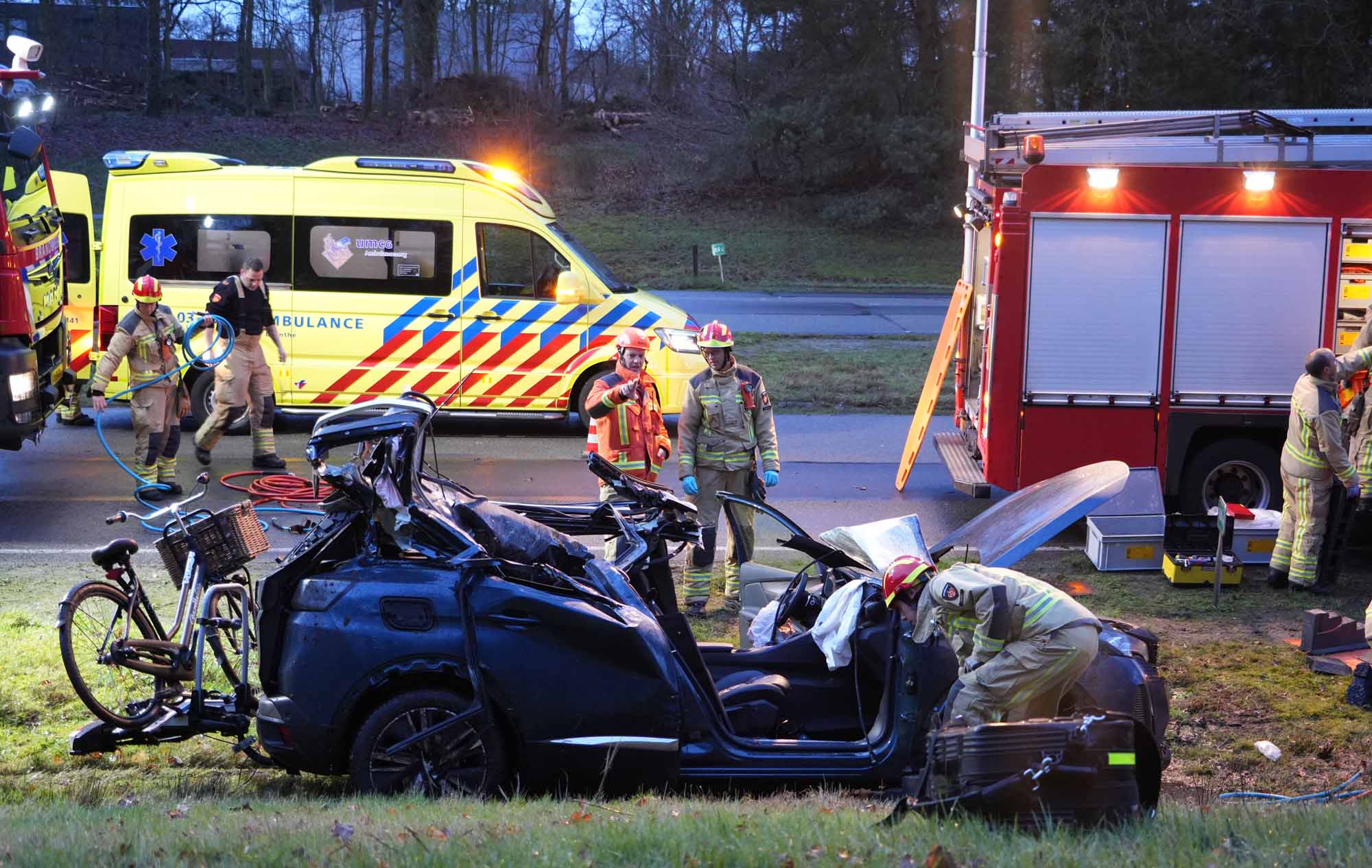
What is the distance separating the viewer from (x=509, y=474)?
12125 millimetres

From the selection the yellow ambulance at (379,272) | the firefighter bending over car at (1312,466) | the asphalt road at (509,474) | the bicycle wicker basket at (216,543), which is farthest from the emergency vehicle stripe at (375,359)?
the firefighter bending over car at (1312,466)

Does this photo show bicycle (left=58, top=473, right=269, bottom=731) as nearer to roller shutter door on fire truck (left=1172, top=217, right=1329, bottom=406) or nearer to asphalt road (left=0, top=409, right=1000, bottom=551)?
asphalt road (left=0, top=409, right=1000, bottom=551)

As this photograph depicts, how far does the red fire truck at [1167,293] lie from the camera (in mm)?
9797

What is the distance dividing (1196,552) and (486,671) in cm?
569

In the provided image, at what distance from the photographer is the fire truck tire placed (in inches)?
400

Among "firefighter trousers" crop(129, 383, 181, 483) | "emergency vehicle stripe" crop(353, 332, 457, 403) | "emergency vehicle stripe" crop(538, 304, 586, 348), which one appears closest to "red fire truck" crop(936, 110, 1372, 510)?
"emergency vehicle stripe" crop(538, 304, 586, 348)

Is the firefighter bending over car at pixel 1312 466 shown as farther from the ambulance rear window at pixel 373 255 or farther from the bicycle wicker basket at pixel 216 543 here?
the ambulance rear window at pixel 373 255

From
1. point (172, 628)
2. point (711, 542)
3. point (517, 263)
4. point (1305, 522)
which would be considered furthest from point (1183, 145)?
point (172, 628)

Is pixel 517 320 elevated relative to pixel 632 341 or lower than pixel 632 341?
elevated

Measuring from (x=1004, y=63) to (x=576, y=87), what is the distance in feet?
56.3

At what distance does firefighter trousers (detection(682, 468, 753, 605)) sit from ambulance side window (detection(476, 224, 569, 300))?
504cm

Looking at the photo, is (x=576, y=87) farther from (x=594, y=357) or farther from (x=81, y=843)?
(x=81, y=843)

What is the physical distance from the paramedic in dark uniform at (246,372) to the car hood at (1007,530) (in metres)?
7.16

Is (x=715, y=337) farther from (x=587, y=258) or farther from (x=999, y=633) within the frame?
(x=587, y=258)
